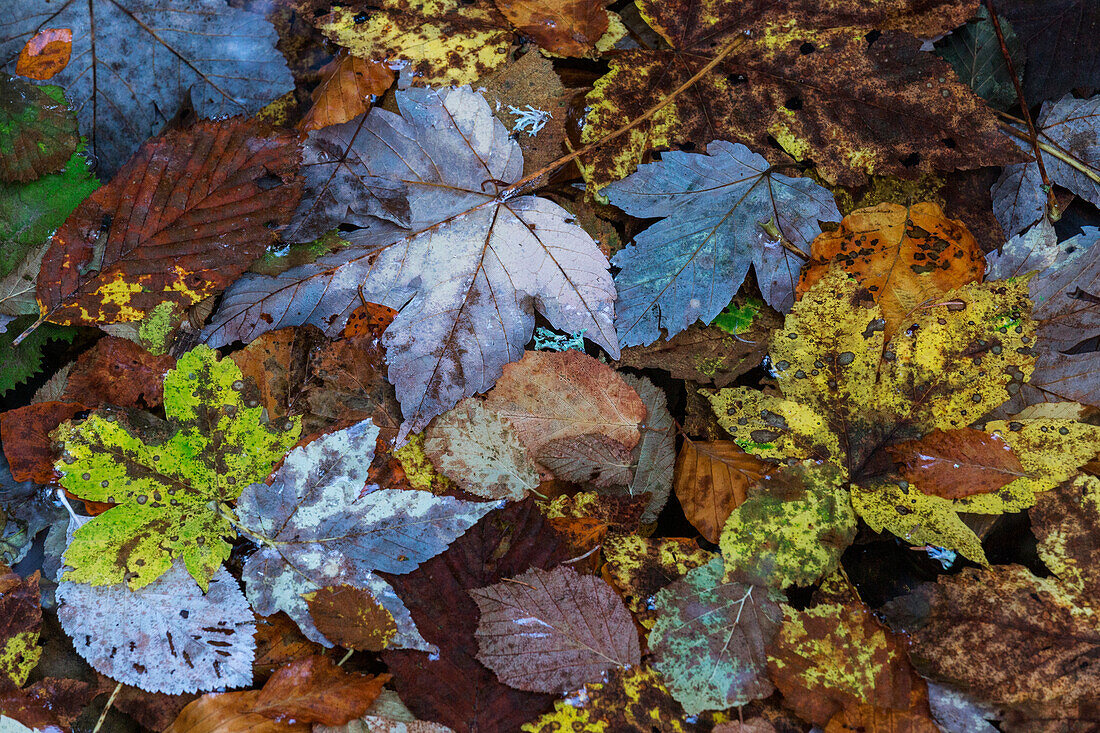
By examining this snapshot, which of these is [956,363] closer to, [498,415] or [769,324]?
[769,324]

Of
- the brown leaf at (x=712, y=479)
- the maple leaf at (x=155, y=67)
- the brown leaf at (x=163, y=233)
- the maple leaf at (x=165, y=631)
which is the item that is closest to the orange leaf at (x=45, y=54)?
the maple leaf at (x=155, y=67)

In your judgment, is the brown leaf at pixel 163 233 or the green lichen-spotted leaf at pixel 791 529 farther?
the brown leaf at pixel 163 233

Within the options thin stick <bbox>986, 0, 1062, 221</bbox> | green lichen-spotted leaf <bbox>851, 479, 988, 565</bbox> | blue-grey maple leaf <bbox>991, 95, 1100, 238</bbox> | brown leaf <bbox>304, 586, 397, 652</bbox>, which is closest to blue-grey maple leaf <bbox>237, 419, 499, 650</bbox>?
brown leaf <bbox>304, 586, 397, 652</bbox>

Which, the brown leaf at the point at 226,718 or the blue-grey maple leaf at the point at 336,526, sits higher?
the blue-grey maple leaf at the point at 336,526

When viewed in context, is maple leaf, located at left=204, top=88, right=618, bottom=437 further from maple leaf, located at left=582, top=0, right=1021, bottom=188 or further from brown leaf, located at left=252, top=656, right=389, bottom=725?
brown leaf, located at left=252, top=656, right=389, bottom=725

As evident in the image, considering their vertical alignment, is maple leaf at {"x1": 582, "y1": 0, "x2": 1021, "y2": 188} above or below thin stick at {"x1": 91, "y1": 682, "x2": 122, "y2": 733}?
above

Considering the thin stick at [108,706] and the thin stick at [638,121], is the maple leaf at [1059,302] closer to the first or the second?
the thin stick at [638,121]

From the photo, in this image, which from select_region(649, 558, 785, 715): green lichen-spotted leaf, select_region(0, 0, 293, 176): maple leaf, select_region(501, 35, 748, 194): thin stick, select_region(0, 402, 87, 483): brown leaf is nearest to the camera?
select_region(649, 558, 785, 715): green lichen-spotted leaf

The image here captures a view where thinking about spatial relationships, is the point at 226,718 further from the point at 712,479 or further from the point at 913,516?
the point at 913,516
